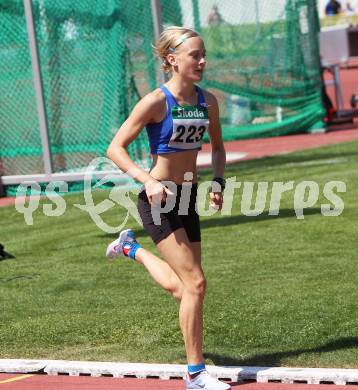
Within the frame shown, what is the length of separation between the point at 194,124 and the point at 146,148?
1049 cm

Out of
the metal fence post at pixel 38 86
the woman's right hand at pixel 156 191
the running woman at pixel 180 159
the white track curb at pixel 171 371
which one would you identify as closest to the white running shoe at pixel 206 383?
the running woman at pixel 180 159

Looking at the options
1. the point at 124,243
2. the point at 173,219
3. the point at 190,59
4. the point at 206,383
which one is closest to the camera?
the point at 206,383

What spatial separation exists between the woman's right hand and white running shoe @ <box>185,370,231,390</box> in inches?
40.6

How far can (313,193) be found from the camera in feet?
47.4

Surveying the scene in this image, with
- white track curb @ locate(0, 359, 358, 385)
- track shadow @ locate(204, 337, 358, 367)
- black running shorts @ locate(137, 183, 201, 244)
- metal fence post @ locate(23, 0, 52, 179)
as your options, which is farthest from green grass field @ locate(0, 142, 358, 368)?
metal fence post @ locate(23, 0, 52, 179)

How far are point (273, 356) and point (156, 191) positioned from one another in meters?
1.55

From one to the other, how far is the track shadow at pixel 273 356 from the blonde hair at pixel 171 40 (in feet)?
6.23

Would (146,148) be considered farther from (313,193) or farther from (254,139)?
(254,139)

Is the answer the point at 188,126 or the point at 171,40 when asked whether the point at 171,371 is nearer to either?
the point at 188,126

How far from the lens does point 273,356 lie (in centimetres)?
717

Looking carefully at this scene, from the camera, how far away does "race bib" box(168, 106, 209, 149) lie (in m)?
6.59

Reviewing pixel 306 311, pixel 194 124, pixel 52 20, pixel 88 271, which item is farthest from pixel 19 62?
pixel 194 124

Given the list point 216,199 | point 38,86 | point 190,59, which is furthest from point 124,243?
point 38,86

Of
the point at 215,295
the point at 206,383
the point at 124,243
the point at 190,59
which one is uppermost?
A: the point at 190,59
